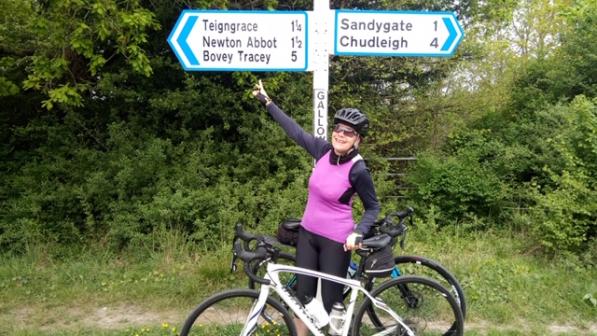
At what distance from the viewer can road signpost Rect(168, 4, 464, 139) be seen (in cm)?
331

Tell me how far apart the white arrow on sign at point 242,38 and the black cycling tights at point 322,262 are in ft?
4.34

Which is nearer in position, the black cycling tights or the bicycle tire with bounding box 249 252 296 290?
the bicycle tire with bounding box 249 252 296 290

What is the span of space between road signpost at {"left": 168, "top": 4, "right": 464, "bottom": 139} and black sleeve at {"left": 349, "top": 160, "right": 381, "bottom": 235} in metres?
0.83

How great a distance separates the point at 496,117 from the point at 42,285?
7.69 meters

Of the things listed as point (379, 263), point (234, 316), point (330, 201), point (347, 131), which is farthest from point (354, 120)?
point (234, 316)

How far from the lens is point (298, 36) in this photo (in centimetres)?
333

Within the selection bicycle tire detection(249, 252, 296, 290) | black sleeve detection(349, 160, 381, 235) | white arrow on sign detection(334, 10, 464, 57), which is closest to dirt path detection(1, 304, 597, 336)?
bicycle tire detection(249, 252, 296, 290)

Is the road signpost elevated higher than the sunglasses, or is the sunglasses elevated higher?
the road signpost

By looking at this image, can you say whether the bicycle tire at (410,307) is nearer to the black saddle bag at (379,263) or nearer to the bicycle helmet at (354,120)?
the black saddle bag at (379,263)

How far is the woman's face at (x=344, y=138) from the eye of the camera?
2.78 meters

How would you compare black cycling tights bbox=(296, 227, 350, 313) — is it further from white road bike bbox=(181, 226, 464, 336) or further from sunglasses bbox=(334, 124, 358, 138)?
sunglasses bbox=(334, 124, 358, 138)

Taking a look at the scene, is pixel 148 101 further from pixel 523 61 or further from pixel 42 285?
pixel 523 61

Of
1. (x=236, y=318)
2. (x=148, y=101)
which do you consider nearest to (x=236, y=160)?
A: (x=148, y=101)

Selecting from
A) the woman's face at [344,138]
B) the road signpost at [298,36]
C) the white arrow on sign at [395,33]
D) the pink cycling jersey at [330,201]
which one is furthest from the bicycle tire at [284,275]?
the white arrow on sign at [395,33]
